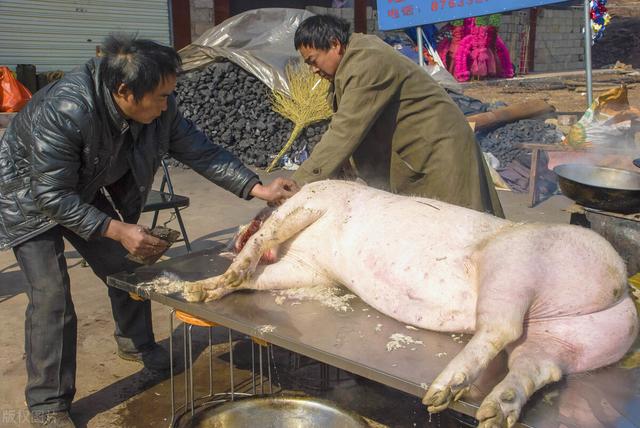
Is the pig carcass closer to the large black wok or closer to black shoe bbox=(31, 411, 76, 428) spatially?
black shoe bbox=(31, 411, 76, 428)

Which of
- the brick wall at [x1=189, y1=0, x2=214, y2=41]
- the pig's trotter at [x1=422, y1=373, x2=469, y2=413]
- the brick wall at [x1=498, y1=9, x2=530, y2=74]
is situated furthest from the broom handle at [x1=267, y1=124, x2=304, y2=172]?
the brick wall at [x1=498, y1=9, x2=530, y2=74]

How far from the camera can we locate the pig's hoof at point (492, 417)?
192 cm

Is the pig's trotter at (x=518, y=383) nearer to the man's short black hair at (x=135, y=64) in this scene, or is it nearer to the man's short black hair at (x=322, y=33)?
the man's short black hair at (x=135, y=64)

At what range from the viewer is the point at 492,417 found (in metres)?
1.92

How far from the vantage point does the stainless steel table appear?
206 cm

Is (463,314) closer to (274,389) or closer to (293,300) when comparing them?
(293,300)

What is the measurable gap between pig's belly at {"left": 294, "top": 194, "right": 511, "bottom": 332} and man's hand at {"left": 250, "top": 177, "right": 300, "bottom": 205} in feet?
1.21

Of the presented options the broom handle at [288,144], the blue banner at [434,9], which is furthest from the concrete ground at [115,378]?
the blue banner at [434,9]

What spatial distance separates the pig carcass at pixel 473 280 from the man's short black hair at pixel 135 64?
2.93ft

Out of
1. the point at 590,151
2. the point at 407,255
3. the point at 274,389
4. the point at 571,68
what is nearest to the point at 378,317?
the point at 407,255

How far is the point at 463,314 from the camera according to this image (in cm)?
251

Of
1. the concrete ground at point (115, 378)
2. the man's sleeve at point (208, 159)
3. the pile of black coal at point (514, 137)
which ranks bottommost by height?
the concrete ground at point (115, 378)

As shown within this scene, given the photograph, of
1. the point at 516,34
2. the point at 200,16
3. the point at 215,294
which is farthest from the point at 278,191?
the point at 516,34

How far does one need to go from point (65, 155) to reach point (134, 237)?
0.48 m
